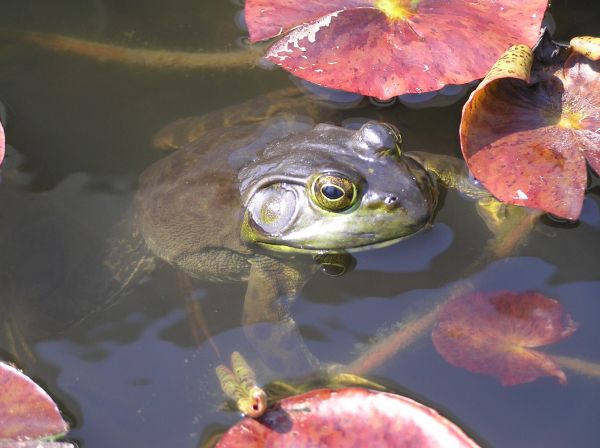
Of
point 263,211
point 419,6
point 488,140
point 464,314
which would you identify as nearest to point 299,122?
point 263,211

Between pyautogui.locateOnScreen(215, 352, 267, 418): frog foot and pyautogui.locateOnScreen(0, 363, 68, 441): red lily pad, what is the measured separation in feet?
2.17

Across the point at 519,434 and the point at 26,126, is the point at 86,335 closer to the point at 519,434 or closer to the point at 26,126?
the point at 26,126

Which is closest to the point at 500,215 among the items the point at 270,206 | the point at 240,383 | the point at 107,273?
the point at 270,206

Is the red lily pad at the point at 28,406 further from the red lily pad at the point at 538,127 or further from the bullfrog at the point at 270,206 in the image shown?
the red lily pad at the point at 538,127

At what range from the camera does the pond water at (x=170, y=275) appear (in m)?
2.80

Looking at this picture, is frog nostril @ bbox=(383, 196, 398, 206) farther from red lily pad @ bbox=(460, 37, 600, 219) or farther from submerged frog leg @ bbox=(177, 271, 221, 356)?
submerged frog leg @ bbox=(177, 271, 221, 356)

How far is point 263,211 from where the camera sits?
3.29 metres

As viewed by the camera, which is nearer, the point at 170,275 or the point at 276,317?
the point at 276,317

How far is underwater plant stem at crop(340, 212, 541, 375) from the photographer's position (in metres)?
2.87

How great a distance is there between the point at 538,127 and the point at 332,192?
3.12 feet

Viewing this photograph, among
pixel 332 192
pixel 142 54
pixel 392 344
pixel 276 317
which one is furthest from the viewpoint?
pixel 142 54

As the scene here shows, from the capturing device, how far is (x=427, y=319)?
2938mm

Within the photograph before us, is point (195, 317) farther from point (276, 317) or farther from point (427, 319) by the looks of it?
point (427, 319)

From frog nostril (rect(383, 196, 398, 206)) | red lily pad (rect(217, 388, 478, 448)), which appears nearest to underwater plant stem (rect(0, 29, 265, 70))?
frog nostril (rect(383, 196, 398, 206))
